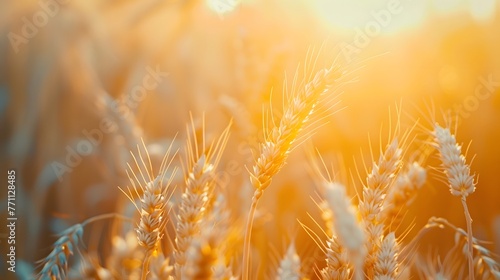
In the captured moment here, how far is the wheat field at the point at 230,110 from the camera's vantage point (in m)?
1.66

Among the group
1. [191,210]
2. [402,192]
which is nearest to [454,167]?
[402,192]

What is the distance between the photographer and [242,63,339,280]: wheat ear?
2.70 ft

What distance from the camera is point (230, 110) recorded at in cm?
161

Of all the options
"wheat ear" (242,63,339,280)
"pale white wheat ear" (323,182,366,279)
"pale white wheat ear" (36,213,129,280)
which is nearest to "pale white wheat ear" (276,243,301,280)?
"wheat ear" (242,63,339,280)

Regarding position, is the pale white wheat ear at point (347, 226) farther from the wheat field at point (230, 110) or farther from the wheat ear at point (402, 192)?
the wheat field at point (230, 110)

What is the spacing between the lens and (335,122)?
2088 millimetres

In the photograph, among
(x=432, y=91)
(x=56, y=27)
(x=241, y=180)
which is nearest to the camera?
(x=241, y=180)

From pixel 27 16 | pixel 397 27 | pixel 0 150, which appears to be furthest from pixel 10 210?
pixel 397 27

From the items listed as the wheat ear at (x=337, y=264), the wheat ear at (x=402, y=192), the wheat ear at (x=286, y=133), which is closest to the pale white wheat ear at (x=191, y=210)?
the wheat ear at (x=286, y=133)

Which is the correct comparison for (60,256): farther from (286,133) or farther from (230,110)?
(230,110)

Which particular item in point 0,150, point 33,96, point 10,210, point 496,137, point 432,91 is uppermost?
point 33,96

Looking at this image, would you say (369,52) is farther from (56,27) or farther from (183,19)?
(56,27)

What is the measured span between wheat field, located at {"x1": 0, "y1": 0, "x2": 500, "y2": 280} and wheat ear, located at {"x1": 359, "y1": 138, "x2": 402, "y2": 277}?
35cm

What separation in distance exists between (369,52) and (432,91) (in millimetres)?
354
